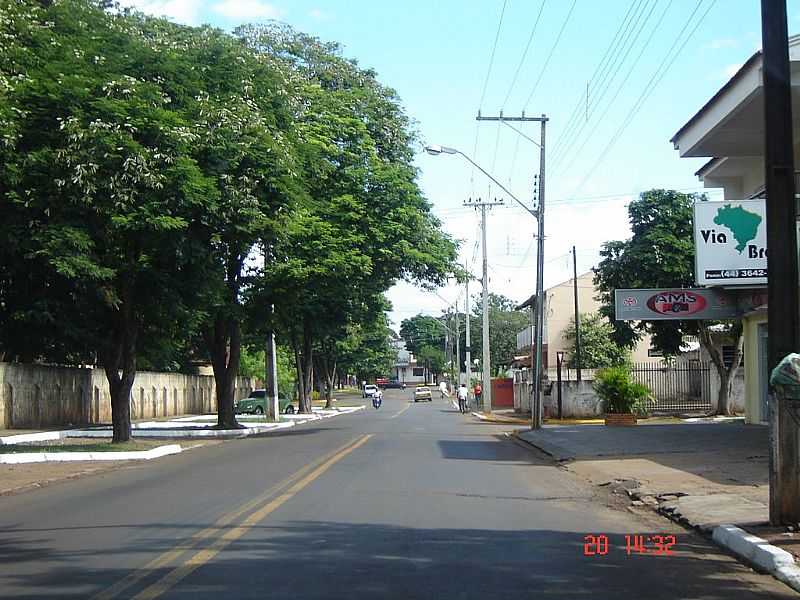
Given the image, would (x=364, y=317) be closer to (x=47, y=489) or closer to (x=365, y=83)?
(x=365, y=83)

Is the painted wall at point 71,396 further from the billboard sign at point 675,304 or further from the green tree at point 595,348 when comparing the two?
the green tree at point 595,348

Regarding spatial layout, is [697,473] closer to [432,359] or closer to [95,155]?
[95,155]

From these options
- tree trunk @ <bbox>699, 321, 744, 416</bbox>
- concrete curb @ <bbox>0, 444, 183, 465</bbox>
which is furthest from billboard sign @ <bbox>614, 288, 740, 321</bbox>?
concrete curb @ <bbox>0, 444, 183, 465</bbox>

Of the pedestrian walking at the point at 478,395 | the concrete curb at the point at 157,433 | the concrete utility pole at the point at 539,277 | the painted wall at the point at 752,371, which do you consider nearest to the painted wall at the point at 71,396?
the concrete curb at the point at 157,433

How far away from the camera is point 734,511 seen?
12453 millimetres

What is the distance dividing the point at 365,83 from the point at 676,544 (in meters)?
34.8

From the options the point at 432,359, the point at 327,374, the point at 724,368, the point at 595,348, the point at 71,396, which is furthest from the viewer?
the point at 432,359

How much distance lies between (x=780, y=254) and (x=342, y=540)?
5525 millimetres

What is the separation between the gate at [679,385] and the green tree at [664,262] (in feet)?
9.31

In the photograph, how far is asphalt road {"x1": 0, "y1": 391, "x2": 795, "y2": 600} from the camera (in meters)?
8.19

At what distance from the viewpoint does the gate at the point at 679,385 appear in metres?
44.3

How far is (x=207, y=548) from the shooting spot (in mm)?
9906

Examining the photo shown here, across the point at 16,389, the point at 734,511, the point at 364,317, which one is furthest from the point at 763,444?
the point at 364,317

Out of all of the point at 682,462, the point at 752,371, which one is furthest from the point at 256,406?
the point at 682,462
